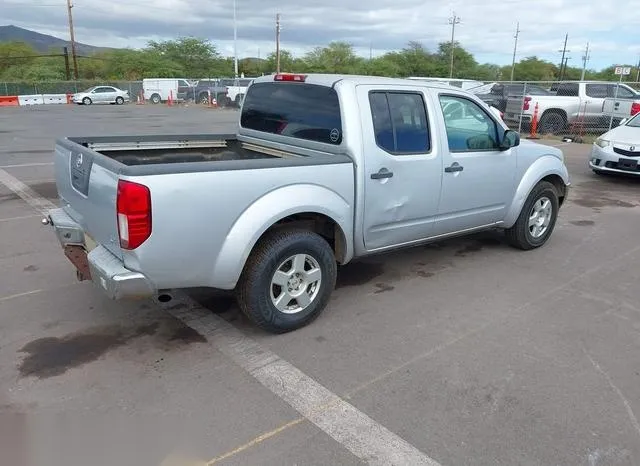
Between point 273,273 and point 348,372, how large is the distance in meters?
0.86

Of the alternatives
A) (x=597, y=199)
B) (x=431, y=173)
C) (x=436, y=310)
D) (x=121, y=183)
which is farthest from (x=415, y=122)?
(x=597, y=199)

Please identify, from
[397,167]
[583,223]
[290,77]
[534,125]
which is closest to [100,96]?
[534,125]

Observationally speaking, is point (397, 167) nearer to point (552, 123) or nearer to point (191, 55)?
point (552, 123)

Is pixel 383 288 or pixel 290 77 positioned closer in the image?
pixel 290 77

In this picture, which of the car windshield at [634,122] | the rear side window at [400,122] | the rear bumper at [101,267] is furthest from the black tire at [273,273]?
the car windshield at [634,122]

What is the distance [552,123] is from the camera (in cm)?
1712

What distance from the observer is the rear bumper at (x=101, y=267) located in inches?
126

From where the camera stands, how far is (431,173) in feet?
15.1

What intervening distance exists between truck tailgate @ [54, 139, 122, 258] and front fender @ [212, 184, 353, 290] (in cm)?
66

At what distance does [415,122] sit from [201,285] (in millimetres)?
2311

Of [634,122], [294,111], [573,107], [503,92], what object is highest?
[503,92]

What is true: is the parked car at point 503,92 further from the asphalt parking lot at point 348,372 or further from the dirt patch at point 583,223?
the asphalt parking lot at point 348,372

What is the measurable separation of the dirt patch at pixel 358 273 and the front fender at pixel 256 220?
133cm

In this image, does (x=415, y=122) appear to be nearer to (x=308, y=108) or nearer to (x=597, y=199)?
(x=308, y=108)
